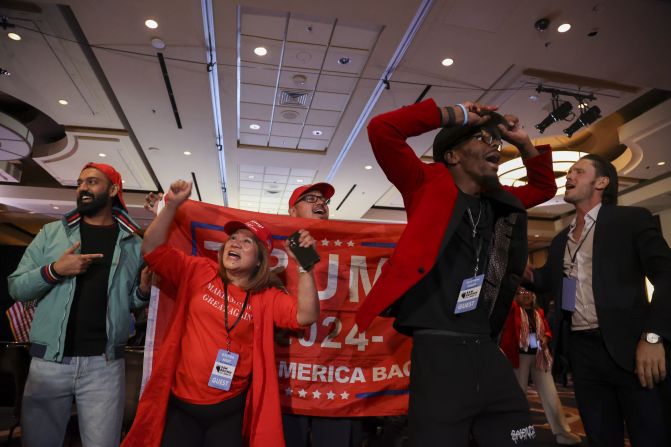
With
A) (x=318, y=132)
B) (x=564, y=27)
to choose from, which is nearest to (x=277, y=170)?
(x=318, y=132)

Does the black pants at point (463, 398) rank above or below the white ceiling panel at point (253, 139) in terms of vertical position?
below

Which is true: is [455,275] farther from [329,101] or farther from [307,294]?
[329,101]

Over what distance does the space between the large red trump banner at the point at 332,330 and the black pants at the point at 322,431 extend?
5 cm

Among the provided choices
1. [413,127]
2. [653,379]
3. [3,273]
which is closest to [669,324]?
[653,379]

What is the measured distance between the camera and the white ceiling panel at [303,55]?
20.9 feet

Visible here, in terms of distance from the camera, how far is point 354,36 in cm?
609

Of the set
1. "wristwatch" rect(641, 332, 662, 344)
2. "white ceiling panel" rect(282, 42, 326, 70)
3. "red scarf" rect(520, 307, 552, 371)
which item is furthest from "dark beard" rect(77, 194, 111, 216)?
"red scarf" rect(520, 307, 552, 371)

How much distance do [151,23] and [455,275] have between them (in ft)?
20.1

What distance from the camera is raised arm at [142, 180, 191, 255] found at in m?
2.15

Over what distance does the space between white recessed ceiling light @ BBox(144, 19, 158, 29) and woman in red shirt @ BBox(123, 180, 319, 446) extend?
4831mm

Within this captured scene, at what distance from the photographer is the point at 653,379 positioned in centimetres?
180

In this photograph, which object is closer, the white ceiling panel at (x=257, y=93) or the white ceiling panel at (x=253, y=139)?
the white ceiling panel at (x=257, y=93)

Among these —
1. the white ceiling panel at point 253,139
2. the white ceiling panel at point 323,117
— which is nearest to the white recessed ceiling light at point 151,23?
the white ceiling panel at point 323,117

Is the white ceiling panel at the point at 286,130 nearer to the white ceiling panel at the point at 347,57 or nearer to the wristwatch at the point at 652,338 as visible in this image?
the white ceiling panel at the point at 347,57
